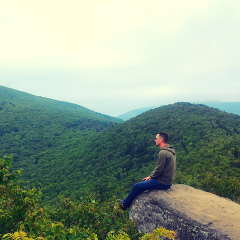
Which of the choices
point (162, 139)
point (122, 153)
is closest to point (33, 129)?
point (122, 153)

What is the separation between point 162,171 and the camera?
22.2 feet

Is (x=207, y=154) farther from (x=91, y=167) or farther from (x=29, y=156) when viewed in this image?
(x=29, y=156)

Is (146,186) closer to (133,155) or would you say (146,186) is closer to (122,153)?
(133,155)

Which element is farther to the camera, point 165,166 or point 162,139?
point 162,139

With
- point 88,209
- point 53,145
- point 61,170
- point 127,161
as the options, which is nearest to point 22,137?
point 53,145

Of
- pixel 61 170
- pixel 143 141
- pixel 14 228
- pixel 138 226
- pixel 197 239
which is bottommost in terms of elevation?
pixel 61 170

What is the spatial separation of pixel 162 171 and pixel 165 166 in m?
0.21

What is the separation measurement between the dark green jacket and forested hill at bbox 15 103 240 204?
16375 mm

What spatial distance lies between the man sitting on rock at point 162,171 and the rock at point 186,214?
0.25 metres

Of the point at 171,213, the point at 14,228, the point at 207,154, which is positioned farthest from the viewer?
the point at 207,154

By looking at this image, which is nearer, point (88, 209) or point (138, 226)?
point (88, 209)

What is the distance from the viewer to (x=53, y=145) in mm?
66500

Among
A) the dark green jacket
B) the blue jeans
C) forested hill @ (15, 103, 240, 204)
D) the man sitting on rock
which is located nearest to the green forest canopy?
forested hill @ (15, 103, 240, 204)

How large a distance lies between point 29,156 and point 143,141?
118 ft
